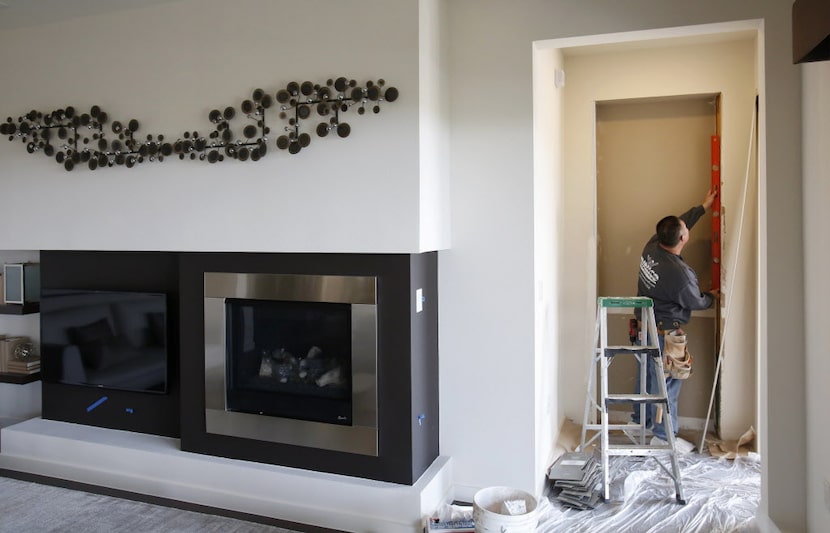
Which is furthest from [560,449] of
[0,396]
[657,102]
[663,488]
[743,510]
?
[0,396]

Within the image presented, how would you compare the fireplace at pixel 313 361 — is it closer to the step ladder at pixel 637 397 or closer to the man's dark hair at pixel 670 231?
the step ladder at pixel 637 397

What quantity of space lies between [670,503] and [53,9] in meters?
4.19

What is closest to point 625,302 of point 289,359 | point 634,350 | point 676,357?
point 634,350

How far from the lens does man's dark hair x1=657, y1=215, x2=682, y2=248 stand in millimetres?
4113

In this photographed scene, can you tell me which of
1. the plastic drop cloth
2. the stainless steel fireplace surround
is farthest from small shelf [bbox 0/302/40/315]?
the plastic drop cloth

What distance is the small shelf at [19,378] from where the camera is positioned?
4.19 meters

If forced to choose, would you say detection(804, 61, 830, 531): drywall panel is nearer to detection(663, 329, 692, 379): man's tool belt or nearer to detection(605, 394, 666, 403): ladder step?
detection(605, 394, 666, 403): ladder step

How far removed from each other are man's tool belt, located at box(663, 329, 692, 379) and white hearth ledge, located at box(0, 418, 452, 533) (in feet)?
5.37

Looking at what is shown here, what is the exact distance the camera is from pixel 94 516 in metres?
3.26

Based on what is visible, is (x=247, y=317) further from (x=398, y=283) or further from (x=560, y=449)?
(x=560, y=449)

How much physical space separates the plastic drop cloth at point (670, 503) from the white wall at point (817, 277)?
547mm

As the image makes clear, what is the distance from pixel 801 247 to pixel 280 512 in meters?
2.66

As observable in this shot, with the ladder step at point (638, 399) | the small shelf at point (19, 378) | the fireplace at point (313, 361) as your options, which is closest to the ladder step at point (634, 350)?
the ladder step at point (638, 399)

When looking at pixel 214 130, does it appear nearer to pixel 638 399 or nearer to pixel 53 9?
pixel 53 9
